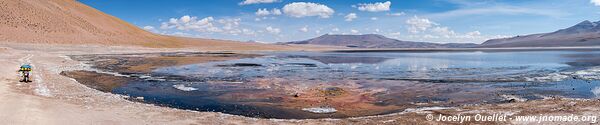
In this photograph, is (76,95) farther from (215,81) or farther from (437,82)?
(437,82)

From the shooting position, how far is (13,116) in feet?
34.1

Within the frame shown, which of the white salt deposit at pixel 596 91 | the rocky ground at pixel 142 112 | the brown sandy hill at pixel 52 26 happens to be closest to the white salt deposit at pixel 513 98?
the rocky ground at pixel 142 112

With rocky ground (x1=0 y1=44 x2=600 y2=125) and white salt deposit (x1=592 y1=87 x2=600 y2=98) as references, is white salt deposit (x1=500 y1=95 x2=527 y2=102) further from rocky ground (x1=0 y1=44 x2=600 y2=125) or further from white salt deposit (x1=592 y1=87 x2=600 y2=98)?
white salt deposit (x1=592 y1=87 x2=600 y2=98)

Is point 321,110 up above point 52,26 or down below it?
below

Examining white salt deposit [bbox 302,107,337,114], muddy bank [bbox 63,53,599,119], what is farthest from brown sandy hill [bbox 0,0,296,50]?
white salt deposit [bbox 302,107,337,114]

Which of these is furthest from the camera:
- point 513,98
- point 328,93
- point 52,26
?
point 52,26

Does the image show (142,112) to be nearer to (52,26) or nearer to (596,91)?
(596,91)

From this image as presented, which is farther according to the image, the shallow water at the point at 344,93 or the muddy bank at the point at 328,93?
the shallow water at the point at 344,93

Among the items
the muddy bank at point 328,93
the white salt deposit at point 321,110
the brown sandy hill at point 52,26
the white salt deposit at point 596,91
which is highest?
the brown sandy hill at point 52,26

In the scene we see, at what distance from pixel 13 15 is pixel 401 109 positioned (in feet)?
289

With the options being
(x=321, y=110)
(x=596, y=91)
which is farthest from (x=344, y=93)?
(x=596, y=91)

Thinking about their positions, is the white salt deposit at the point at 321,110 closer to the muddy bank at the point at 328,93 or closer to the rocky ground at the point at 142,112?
the muddy bank at the point at 328,93

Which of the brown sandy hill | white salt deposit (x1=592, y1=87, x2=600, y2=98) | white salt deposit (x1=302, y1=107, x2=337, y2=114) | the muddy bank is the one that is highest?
the brown sandy hill

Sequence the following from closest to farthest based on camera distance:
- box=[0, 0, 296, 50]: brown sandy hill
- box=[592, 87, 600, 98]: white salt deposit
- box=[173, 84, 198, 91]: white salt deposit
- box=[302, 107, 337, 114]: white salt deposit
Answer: box=[302, 107, 337, 114]: white salt deposit < box=[592, 87, 600, 98]: white salt deposit < box=[173, 84, 198, 91]: white salt deposit < box=[0, 0, 296, 50]: brown sandy hill
